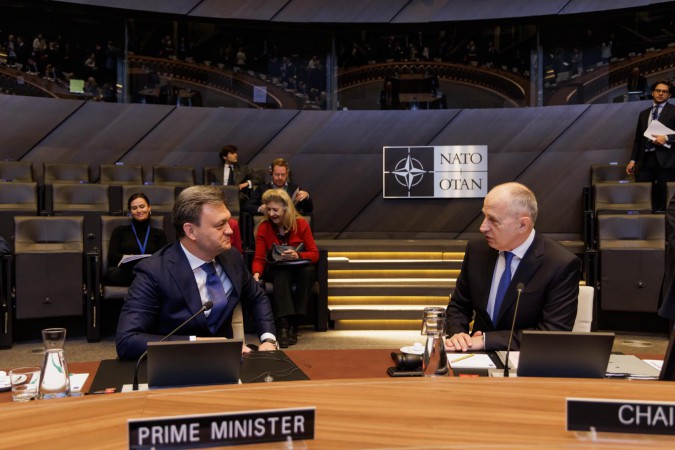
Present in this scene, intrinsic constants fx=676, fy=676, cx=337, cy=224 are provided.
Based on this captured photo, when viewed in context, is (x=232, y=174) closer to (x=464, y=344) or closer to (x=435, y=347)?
(x=464, y=344)

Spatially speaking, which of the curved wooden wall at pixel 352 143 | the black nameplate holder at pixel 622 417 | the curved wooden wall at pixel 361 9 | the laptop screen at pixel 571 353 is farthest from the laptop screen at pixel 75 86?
the black nameplate holder at pixel 622 417

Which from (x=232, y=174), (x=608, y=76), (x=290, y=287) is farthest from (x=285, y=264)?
(x=608, y=76)

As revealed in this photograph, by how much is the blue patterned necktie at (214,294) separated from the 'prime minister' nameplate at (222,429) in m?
1.44

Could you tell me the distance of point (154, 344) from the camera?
149 cm

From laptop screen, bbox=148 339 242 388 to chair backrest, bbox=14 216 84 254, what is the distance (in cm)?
410

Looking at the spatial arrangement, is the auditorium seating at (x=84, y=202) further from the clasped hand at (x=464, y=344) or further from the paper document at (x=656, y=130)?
the paper document at (x=656, y=130)

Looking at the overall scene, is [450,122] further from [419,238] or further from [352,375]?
[352,375]

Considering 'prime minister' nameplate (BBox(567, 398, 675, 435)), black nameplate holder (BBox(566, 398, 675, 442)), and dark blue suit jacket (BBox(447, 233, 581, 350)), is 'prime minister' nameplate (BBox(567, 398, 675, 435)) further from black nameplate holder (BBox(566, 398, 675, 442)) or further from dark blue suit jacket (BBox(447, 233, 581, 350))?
dark blue suit jacket (BBox(447, 233, 581, 350))

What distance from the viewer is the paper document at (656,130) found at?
21.7 ft

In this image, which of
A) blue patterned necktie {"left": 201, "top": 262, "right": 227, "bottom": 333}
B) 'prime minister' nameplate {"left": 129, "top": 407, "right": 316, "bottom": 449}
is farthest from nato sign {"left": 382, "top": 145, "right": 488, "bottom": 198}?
'prime minister' nameplate {"left": 129, "top": 407, "right": 316, "bottom": 449}

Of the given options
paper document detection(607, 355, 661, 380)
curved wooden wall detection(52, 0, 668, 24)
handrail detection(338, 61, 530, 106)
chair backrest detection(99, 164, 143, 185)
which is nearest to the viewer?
paper document detection(607, 355, 661, 380)

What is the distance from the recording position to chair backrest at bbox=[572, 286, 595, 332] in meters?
2.49

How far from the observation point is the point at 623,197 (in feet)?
21.6

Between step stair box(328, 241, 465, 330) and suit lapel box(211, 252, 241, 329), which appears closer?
suit lapel box(211, 252, 241, 329)
